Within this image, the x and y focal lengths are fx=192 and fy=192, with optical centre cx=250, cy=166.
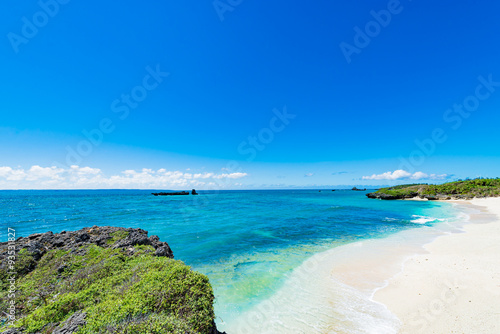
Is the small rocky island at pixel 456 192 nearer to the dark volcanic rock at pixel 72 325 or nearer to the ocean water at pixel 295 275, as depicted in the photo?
the ocean water at pixel 295 275

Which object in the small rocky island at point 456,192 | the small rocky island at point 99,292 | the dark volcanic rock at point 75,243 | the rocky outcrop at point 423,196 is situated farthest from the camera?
the rocky outcrop at point 423,196

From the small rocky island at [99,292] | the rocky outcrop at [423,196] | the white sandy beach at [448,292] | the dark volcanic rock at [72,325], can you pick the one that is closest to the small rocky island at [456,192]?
the rocky outcrop at [423,196]

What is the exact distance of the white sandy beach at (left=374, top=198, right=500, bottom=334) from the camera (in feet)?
23.3

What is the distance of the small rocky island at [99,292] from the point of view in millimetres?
4672

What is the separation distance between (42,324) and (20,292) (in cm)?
425

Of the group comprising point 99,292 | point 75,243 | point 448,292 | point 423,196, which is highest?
point 75,243

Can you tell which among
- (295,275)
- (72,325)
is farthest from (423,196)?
(72,325)

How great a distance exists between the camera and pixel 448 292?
905 cm

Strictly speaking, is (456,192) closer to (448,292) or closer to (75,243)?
(448,292)

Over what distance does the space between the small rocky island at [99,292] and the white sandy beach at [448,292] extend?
7.99 m

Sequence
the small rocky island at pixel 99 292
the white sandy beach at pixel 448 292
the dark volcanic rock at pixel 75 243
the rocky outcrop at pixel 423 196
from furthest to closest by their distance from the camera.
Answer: the rocky outcrop at pixel 423 196
the dark volcanic rock at pixel 75 243
the white sandy beach at pixel 448 292
the small rocky island at pixel 99 292

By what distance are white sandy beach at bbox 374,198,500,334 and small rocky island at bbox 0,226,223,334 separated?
7989mm

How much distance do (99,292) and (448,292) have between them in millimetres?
14569

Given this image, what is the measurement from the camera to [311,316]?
833cm
